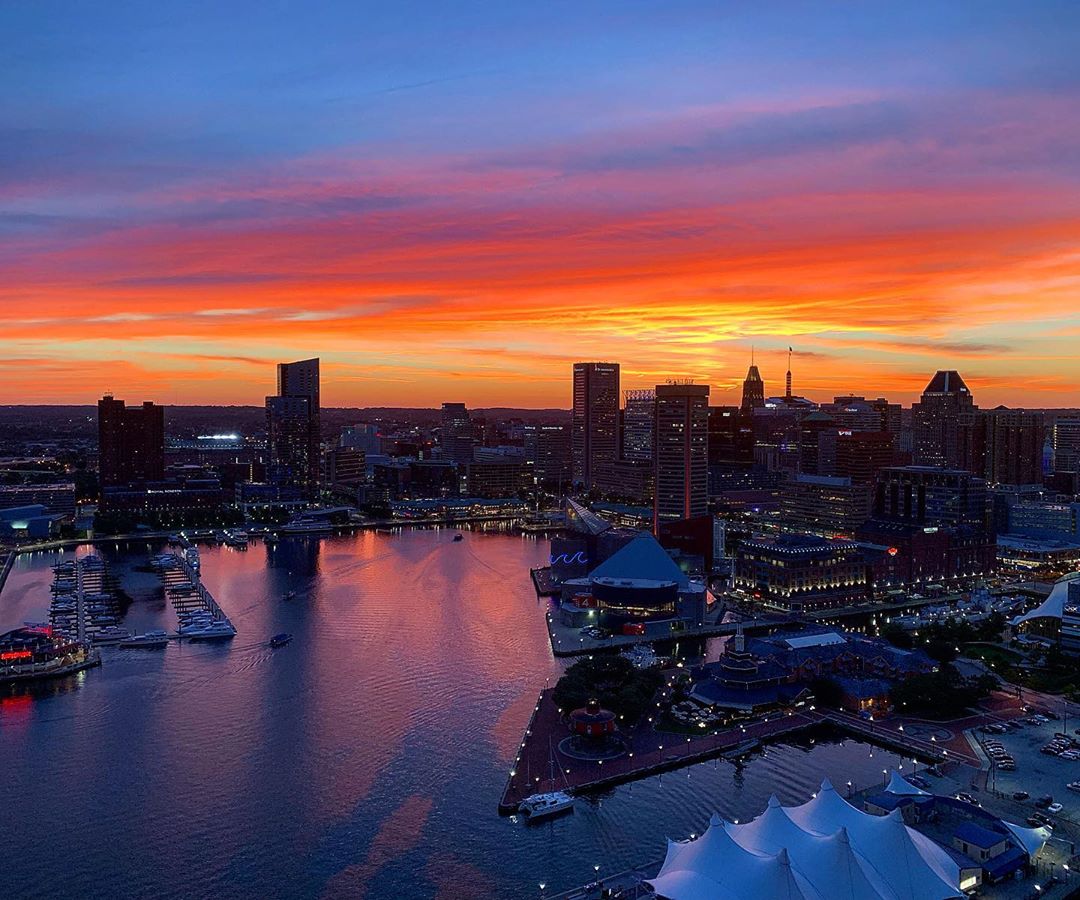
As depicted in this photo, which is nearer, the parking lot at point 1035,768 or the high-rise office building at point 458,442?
the parking lot at point 1035,768

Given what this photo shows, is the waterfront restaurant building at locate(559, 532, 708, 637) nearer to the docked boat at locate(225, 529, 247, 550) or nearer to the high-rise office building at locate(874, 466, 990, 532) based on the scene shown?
the high-rise office building at locate(874, 466, 990, 532)

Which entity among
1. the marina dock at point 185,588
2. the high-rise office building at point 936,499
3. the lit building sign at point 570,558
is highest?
the high-rise office building at point 936,499

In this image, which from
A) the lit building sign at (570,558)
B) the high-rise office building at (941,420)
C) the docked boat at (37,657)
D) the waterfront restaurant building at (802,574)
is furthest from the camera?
the high-rise office building at (941,420)

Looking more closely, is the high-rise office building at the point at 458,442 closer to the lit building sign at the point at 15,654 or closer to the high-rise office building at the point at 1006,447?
the high-rise office building at the point at 1006,447

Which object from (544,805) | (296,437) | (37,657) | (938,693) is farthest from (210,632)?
(296,437)

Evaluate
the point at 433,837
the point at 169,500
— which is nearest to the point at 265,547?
the point at 169,500

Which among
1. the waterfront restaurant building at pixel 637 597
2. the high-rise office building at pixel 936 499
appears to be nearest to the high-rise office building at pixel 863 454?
the high-rise office building at pixel 936 499

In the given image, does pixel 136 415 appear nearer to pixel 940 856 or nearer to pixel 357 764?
pixel 357 764
